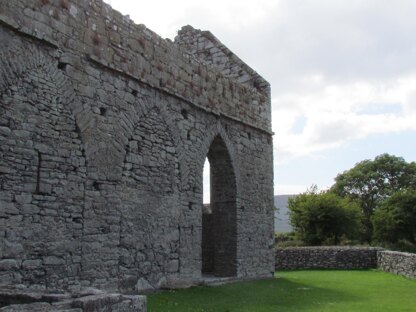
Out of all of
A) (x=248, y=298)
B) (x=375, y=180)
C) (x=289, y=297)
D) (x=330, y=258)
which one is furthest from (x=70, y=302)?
(x=375, y=180)

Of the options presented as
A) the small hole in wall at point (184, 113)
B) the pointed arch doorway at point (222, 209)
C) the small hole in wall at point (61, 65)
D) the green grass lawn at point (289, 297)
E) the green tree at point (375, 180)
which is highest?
the green tree at point (375, 180)

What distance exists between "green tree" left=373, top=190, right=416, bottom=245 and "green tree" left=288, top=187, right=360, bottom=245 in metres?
5.52

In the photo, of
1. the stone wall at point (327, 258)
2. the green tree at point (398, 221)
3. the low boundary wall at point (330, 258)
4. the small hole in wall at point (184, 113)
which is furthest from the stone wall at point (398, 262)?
the green tree at point (398, 221)

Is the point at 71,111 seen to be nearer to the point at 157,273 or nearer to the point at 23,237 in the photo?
the point at 23,237

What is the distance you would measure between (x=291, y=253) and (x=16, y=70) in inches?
676

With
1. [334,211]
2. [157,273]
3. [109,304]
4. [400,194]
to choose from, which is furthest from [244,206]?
[400,194]

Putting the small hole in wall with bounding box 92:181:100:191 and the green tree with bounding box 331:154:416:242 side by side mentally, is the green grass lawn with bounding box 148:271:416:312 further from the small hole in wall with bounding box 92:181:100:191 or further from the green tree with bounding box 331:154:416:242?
the green tree with bounding box 331:154:416:242

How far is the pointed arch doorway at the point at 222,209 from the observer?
14555 millimetres

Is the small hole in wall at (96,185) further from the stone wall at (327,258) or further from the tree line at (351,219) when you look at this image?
the tree line at (351,219)

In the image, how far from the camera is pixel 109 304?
4.98m

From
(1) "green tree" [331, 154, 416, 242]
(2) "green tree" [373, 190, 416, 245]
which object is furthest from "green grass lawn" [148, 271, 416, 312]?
(1) "green tree" [331, 154, 416, 242]

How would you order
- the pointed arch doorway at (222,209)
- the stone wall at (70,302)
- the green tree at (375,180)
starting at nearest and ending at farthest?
the stone wall at (70,302) < the pointed arch doorway at (222,209) < the green tree at (375,180)

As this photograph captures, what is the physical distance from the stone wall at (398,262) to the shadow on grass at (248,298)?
4970 millimetres

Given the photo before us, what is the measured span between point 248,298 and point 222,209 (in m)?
4.08
